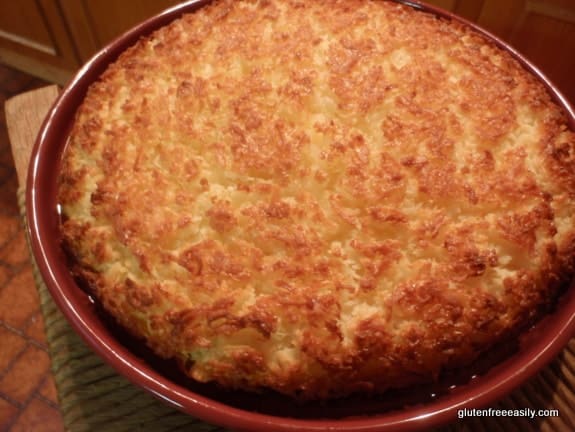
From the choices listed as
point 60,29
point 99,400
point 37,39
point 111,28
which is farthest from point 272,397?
point 37,39

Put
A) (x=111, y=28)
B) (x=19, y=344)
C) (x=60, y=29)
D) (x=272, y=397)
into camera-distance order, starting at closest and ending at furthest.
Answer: (x=272, y=397), (x=19, y=344), (x=111, y=28), (x=60, y=29)

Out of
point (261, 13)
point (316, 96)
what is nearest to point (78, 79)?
point (261, 13)

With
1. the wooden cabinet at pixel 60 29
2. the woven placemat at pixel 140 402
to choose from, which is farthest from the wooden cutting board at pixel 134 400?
the wooden cabinet at pixel 60 29

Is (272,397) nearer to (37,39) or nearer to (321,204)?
(321,204)

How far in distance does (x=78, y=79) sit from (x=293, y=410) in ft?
2.63

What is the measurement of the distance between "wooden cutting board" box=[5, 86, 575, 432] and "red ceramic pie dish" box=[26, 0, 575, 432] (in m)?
0.18

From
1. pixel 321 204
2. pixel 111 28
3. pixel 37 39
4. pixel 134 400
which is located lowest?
pixel 37 39

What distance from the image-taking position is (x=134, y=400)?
1018 millimetres

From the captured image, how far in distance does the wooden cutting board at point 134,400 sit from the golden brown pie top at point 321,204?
260 mm

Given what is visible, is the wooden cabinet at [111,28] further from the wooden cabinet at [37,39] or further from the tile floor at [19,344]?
the tile floor at [19,344]

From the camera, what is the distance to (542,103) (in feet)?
3.14

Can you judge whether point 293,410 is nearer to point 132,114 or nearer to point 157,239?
point 157,239

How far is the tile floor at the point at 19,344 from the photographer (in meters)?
1.87

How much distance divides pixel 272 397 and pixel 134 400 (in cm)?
35
